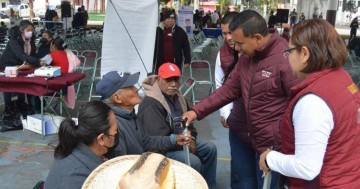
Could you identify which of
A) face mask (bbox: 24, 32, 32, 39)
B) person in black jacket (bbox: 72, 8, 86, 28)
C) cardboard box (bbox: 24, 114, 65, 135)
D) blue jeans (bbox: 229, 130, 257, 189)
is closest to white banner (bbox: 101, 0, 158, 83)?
face mask (bbox: 24, 32, 32, 39)

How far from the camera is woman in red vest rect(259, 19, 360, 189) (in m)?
1.46

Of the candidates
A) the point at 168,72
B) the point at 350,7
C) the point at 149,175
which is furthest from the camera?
the point at 350,7

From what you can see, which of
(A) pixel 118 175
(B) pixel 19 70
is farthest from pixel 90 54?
(A) pixel 118 175

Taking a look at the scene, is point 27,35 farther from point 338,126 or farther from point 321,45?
point 338,126

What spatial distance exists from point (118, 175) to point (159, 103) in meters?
1.79

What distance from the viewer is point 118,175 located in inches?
54.5

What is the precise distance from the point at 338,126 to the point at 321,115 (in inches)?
3.1

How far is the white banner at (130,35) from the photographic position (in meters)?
6.00

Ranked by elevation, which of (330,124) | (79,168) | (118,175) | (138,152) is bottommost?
(138,152)

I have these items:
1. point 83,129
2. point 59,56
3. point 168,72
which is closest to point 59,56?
point 59,56

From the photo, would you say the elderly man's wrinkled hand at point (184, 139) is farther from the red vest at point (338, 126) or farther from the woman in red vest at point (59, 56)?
the woman in red vest at point (59, 56)

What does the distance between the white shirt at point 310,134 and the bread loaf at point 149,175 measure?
0.54m

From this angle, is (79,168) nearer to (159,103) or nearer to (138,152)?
(138,152)

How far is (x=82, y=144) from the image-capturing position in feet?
6.48
